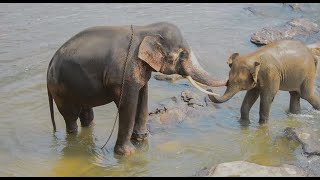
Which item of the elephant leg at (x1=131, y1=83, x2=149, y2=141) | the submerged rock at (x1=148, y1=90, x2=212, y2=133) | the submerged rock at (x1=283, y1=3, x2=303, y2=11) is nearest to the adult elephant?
the elephant leg at (x1=131, y1=83, x2=149, y2=141)

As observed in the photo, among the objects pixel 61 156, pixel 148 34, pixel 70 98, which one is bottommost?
pixel 61 156

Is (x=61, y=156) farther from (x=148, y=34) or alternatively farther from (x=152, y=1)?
(x=152, y=1)

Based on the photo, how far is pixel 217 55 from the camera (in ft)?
36.0

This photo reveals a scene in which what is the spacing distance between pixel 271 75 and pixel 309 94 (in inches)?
37.2

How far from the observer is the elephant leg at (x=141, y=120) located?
676 centimetres

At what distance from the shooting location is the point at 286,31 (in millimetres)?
12609

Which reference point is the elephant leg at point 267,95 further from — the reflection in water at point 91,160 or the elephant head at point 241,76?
the reflection in water at point 91,160

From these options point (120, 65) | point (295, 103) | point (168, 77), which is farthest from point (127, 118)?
point (168, 77)

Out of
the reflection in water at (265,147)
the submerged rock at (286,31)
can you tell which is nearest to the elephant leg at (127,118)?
the reflection in water at (265,147)

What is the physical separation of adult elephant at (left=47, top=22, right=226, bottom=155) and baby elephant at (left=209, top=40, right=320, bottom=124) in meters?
0.82

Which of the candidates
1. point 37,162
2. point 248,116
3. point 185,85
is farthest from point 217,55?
point 37,162

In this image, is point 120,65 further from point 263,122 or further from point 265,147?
point 263,122

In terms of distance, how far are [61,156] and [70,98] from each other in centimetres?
79

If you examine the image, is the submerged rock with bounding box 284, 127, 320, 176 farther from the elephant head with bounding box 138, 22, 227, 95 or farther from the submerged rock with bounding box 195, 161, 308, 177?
the elephant head with bounding box 138, 22, 227, 95
